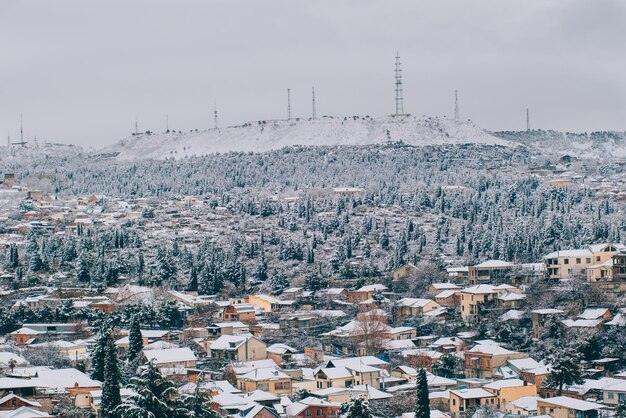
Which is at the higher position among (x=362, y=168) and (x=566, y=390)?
(x=362, y=168)

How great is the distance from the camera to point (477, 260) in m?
77.0

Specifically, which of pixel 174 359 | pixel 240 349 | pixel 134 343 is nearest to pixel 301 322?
pixel 240 349

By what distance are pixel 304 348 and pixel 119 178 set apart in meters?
73.8

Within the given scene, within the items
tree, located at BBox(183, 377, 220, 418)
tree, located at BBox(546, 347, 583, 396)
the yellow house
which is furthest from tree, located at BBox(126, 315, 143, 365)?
tree, located at BBox(546, 347, 583, 396)

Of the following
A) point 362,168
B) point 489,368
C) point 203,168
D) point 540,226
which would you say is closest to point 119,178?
point 203,168

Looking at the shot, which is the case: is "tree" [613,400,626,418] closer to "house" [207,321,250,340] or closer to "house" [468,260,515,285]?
"house" [207,321,250,340]

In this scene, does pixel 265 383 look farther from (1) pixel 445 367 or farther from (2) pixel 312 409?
(1) pixel 445 367

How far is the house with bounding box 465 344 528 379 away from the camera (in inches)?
2240

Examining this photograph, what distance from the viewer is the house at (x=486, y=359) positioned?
56.9m

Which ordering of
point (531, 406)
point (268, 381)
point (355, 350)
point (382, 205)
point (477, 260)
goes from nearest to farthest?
point (531, 406) < point (268, 381) < point (355, 350) < point (477, 260) < point (382, 205)

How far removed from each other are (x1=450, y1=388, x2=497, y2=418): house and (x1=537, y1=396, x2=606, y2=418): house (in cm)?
236

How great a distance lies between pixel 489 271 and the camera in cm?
7294

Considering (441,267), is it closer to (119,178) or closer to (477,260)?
(477,260)

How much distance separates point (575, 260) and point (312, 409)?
25.5 meters
